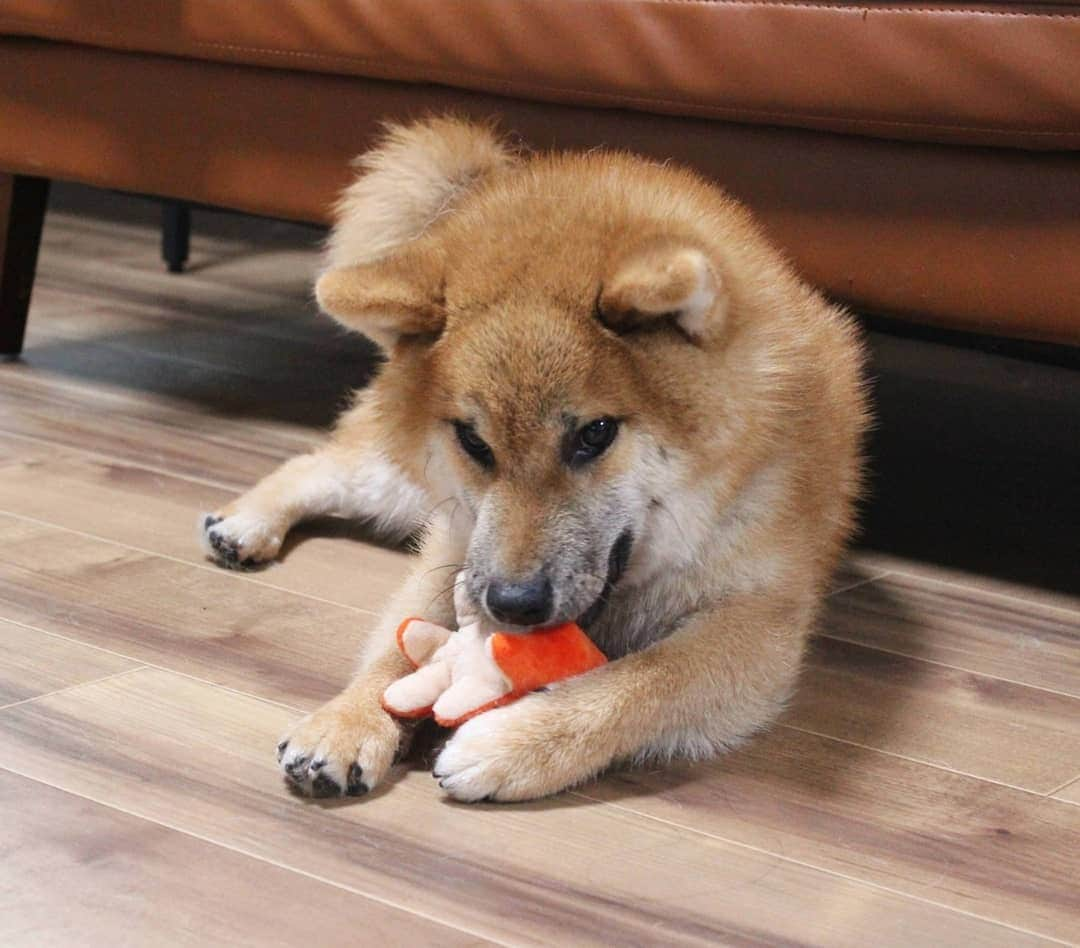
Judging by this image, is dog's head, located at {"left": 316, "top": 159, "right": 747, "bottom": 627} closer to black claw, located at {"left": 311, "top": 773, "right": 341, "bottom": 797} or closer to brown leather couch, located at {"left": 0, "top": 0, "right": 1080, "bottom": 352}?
black claw, located at {"left": 311, "top": 773, "right": 341, "bottom": 797}

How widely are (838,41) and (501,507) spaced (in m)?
0.73

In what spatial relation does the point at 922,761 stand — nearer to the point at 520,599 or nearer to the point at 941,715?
the point at 941,715

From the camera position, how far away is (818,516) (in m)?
1.56

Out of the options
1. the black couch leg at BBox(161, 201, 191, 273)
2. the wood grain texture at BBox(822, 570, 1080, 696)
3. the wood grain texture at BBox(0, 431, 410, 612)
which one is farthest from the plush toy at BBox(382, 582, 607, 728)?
the black couch leg at BBox(161, 201, 191, 273)

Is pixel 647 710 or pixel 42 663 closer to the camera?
pixel 647 710

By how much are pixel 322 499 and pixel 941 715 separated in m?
0.84

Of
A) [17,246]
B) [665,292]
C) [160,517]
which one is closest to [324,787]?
[665,292]

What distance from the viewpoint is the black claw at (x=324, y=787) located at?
1.24 meters

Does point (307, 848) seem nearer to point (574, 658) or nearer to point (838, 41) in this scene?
point (574, 658)

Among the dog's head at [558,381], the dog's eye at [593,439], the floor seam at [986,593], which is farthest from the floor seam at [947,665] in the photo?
the dog's eye at [593,439]

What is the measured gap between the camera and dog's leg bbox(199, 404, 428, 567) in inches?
72.7

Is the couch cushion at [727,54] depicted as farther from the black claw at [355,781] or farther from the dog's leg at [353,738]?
the black claw at [355,781]

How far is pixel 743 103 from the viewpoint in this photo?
1794mm

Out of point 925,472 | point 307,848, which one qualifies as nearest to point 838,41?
point 925,472
